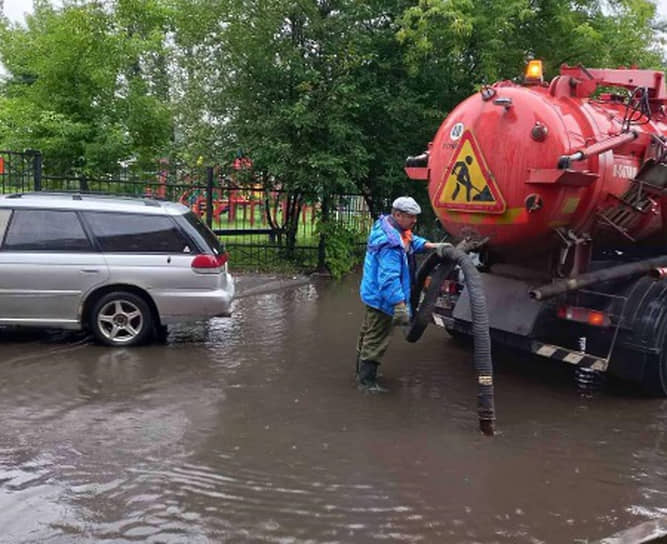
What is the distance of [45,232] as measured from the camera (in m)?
7.27

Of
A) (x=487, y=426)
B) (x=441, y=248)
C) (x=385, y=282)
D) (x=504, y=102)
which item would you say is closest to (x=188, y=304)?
(x=385, y=282)

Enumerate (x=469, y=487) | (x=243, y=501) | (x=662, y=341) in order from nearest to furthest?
(x=243, y=501), (x=469, y=487), (x=662, y=341)

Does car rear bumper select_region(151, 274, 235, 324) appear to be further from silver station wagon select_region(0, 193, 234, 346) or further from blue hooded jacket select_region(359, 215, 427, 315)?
blue hooded jacket select_region(359, 215, 427, 315)

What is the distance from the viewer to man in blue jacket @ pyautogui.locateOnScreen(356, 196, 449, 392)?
5.95m

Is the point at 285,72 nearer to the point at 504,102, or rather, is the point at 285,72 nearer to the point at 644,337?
the point at 504,102

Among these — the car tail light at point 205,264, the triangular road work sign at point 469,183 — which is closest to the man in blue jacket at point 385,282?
the triangular road work sign at point 469,183

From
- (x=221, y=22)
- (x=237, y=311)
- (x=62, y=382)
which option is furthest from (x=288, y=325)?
(x=221, y=22)

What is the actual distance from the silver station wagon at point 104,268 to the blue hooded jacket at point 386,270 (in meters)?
2.05

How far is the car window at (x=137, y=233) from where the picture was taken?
7.34m

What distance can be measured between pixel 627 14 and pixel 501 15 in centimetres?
311

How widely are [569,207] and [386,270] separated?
1.65 metres

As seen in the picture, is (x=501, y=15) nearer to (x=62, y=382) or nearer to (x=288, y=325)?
(x=288, y=325)

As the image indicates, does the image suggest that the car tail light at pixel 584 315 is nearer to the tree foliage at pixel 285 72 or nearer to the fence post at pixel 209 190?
the tree foliage at pixel 285 72

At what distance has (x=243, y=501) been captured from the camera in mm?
4141
